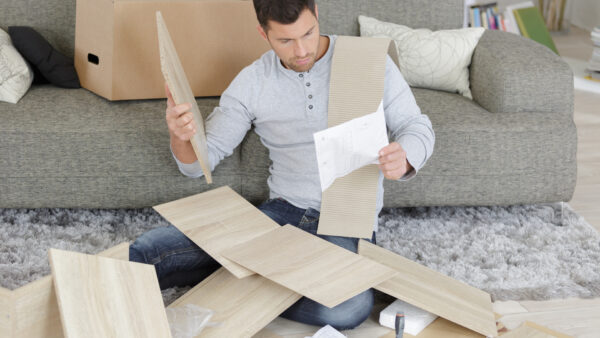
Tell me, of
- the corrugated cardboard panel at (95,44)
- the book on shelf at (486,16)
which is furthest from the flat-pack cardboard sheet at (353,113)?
the book on shelf at (486,16)

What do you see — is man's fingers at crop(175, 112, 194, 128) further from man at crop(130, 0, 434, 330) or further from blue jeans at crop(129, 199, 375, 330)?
blue jeans at crop(129, 199, 375, 330)

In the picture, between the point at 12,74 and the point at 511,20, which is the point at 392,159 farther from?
the point at 511,20

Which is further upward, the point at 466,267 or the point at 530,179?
the point at 530,179

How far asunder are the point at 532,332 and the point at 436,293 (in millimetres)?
242

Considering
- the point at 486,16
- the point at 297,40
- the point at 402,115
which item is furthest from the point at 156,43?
the point at 486,16

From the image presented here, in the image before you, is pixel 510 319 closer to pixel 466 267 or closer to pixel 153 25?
pixel 466 267

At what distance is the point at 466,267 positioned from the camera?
6.63 feet

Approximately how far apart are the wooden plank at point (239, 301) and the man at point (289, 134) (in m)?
0.08

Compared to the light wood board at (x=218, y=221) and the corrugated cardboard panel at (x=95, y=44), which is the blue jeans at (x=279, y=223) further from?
the corrugated cardboard panel at (x=95, y=44)

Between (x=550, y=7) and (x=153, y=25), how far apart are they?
147 inches

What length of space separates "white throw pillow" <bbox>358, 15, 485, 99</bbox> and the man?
0.61 m

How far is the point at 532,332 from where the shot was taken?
1645 mm

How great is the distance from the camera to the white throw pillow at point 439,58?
2.45m

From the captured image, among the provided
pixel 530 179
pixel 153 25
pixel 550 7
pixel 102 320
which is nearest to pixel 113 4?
pixel 153 25
